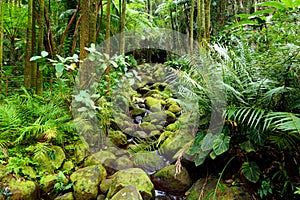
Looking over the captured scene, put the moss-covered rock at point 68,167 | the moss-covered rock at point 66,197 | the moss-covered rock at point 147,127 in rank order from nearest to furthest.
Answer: the moss-covered rock at point 66,197 → the moss-covered rock at point 68,167 → the moss-covered rock at point 147,127

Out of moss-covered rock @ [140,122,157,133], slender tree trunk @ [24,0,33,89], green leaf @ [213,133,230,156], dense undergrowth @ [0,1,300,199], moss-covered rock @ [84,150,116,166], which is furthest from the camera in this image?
moss-covered rock @ [140,122,157,133]

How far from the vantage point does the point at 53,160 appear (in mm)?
2998

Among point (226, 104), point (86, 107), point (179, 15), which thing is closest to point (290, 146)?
point (226, 104)

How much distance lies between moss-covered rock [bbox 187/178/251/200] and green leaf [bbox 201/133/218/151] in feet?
1.53

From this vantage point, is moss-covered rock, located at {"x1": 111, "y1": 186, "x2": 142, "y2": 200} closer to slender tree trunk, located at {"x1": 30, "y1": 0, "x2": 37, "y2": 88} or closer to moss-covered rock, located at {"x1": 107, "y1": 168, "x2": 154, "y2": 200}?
moss-covered rock, located at {"x1": 107, "y1": 168, "x2": 154, "y2": 200}

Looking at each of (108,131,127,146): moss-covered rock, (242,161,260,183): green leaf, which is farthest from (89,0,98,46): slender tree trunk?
(242,161,260,183): green leaf

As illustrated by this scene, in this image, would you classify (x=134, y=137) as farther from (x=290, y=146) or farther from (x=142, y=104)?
(x=290, y=146)

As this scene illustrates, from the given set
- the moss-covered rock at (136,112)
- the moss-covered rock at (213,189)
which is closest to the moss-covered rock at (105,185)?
the moss-covered rock at (213,189)

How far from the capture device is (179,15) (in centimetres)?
991

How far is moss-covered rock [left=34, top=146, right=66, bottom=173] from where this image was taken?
2887 millimetres

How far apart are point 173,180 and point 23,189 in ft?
5.85

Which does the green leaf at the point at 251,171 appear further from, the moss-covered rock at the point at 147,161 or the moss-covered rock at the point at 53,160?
the moss-covered rock at the point at 53,160

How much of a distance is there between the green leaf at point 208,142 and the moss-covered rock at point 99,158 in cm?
148

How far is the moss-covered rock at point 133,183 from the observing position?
2.70 m
